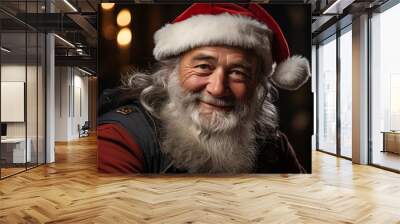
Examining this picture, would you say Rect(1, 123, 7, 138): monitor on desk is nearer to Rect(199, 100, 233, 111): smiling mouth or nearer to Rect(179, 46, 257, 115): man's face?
Rect(179, 46, 257, 115): man's face

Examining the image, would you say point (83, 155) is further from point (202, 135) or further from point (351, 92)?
point (351, 92)

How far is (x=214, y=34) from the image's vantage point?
253 inches

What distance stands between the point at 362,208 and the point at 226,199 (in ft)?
5.13

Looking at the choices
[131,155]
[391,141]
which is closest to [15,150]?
[131,155]

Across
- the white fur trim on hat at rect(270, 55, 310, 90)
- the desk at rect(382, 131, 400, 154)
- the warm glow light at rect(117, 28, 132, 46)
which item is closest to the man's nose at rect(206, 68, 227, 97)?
the white fur trim on hat at rect(270, 55, 310, 90)

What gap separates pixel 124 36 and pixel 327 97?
6178 millimetres

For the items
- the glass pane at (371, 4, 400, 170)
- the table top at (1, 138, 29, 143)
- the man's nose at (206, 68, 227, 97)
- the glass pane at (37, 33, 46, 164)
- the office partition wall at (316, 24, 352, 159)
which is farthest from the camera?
the office partition wall at (316, 24, 352, 159)

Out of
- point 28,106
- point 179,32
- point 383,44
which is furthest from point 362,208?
point 28,106

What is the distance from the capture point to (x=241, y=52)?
6395mm

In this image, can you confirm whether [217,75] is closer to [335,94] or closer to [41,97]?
[41,97]

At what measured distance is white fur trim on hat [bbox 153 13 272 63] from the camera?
6406mm

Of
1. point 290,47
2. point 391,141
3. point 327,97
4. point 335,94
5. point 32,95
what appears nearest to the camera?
point 290,47

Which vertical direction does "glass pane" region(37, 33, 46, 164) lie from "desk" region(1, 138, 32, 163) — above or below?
above

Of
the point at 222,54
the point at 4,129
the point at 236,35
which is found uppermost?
the point at 236,35
